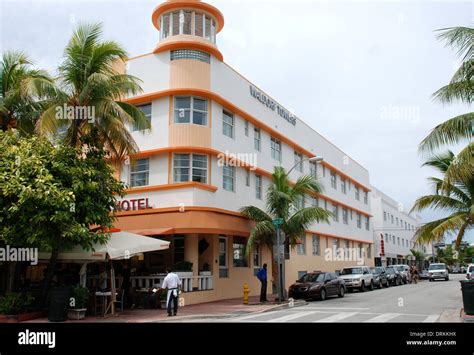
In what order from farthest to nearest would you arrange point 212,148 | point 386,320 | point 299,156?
point 299,156
point 212,148
point 386,320

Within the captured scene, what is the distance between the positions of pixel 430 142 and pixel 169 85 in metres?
12.4

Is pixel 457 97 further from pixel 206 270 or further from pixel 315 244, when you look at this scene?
pixel 315 244

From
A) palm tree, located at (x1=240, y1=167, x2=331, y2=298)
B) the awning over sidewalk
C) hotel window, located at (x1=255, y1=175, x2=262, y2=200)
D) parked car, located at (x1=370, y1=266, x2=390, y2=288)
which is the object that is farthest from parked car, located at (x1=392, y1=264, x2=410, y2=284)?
the awning over sidewalk

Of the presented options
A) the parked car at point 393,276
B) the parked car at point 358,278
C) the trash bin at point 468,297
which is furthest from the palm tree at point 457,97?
the parked car at point 393,276

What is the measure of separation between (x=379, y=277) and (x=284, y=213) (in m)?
15.5

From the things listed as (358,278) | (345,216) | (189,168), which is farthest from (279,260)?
(345,216)

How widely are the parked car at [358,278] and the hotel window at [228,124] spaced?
41.6 feet

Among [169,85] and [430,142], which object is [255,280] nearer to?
[169,85]

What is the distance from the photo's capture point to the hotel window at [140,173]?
953 inches

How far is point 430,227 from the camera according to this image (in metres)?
25.1

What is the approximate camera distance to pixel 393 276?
A: 39.7 meters

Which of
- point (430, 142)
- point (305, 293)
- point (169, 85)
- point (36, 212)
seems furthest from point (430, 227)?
point (36, 212)

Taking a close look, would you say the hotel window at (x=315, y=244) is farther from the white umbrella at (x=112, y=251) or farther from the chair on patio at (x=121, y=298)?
the white umbrella at (x=112, y=251)

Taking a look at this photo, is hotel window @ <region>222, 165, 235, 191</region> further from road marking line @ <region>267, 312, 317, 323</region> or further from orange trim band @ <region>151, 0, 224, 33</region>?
road marking line @ <region>267, 312, 317, 323</region>
